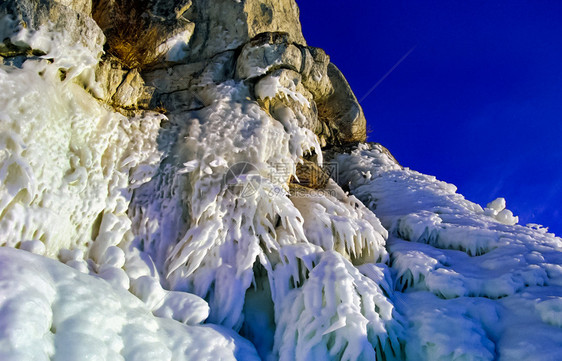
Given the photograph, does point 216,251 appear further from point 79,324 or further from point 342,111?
point 342,111

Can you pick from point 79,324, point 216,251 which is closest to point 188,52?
point 216,251

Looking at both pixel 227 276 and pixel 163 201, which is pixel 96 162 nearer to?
pixel 163 201

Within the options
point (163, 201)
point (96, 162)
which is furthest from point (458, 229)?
point (96, 162)

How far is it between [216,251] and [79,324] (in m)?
2.13

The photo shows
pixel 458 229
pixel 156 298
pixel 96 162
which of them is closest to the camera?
pixel 156 298

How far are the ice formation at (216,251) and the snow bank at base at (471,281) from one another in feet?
0.06

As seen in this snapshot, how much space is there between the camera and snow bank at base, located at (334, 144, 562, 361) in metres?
3.48

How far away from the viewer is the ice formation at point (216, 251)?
3.13 m

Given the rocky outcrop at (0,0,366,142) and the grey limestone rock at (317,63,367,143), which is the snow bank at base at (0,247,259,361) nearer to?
the rocky outcrop at (0,0,366,142)

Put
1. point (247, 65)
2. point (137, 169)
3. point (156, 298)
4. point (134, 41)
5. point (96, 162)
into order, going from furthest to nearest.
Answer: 1. point (247, 65)
2. point (134, 41)
3. point (137, 169)
4. point (96, 162)
5. point (156, 298)

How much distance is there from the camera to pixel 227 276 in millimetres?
4555

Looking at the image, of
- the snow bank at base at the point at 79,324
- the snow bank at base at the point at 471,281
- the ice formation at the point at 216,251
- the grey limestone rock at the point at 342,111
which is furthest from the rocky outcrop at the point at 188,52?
the snow bank at base at the point at 79,324

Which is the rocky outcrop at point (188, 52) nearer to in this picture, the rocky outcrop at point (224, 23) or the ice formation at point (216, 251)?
the rocky outcrop at point (224, 23)

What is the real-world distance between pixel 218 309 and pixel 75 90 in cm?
325
